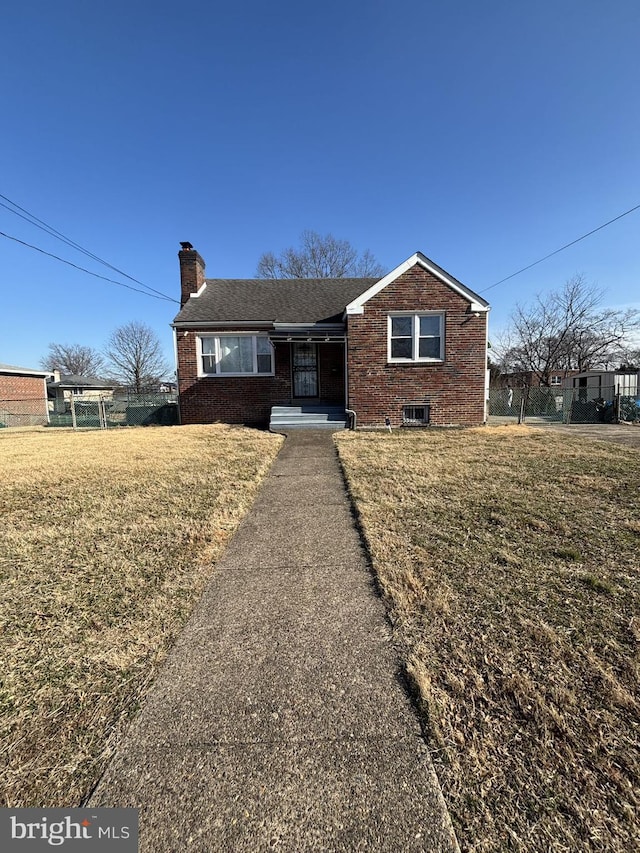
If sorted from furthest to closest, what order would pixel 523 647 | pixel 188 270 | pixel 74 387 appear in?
pixel 74 387 → pixel 188 270 → pixel 523 647

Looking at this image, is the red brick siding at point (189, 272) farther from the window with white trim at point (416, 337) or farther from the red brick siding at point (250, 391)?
the window with white trim at point (416, 337)

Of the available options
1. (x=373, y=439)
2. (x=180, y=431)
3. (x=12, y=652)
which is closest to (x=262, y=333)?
(x=180, y=431)

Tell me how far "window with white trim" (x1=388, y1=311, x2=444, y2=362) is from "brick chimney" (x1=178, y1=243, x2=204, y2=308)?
28.0 ft

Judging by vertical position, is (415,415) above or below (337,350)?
below

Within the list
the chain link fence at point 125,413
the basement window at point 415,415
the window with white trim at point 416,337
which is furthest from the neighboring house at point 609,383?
the chain link fence at point 125,413

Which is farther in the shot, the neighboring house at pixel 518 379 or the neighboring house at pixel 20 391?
the neighboring house at pixel 518 379

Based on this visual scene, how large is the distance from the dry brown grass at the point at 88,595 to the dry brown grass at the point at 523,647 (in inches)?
55.2

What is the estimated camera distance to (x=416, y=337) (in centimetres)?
1103

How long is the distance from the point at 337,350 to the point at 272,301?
3513 mm

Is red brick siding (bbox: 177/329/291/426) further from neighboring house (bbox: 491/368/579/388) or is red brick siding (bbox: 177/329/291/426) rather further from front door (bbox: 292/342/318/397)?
neighboring house (bbox: 491/368/579/388)

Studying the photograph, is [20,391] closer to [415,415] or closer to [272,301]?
[272,301]

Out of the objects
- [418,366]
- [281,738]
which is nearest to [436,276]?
[418,366]

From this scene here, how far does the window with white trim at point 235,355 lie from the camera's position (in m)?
13.1

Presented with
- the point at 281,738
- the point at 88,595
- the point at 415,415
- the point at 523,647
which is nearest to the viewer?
the point at 281,738
